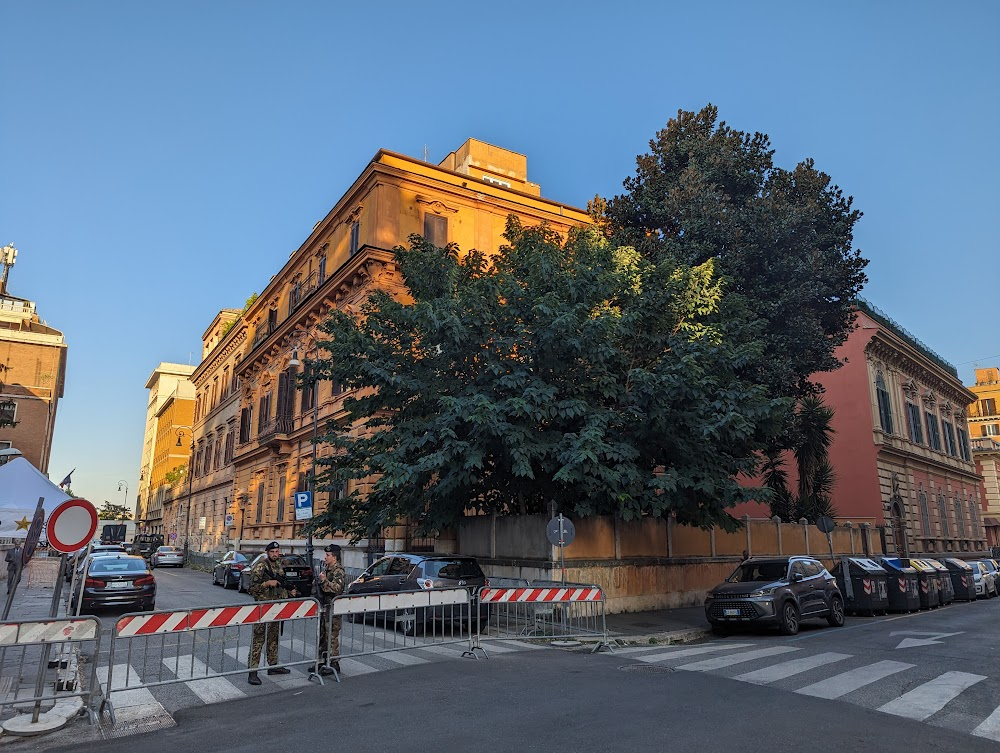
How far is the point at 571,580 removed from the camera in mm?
16484

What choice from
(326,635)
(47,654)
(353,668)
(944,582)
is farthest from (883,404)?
(47,654)

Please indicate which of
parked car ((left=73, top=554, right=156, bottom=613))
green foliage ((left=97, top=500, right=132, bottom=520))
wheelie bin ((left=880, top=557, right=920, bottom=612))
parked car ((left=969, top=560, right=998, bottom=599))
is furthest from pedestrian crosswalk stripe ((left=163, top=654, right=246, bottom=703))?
green foliage ((left=97, top=500, right=132, bottom=520))

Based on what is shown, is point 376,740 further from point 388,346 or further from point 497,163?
point 497,163

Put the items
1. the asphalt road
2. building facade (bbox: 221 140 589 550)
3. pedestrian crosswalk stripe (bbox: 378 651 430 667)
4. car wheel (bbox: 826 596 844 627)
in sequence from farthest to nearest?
building facade (bbox: 221 140 589 550) → car wheel (bbox: 826 596 844 627) → pedestrian crosswalk stripe (bbox: 378 651 430 667) → the asphalt road

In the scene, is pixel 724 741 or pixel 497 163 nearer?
pixel 724 741

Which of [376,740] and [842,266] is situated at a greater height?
[842,266]

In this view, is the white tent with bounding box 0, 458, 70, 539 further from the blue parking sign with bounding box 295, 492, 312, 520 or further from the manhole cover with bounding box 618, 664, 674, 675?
the manhole cover with bounding box 618, 664, 674, 675

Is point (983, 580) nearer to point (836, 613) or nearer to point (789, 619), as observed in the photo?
point (836, 613)

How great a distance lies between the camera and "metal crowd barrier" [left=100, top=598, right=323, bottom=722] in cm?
750

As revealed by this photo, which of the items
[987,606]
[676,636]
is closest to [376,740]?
[676,636]

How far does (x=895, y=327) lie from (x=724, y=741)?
4057 centimetres

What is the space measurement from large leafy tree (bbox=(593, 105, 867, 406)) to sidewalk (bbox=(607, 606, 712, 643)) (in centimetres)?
711

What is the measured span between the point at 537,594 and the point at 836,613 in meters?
8.47

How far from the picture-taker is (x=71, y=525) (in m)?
8.20
